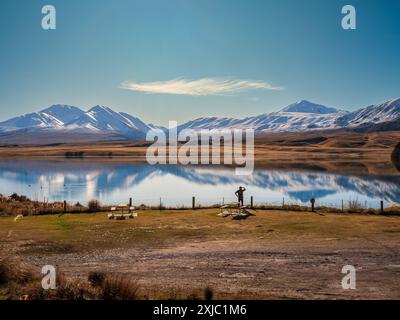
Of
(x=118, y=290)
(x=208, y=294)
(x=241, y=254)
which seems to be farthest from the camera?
(x=241, y=254)

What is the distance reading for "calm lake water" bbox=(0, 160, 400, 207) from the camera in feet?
139

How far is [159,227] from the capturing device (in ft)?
78.2

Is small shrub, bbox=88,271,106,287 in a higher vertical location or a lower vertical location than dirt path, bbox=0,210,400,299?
higher

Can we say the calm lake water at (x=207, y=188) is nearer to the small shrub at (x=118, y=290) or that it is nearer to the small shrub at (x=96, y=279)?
the small shrub at (x=96, y=279)

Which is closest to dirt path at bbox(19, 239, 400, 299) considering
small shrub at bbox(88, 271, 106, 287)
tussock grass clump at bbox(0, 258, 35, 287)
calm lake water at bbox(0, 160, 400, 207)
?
small shrub at bbox(88, 271, 106, 287)

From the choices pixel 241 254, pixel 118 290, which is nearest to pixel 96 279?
pixel 118 290

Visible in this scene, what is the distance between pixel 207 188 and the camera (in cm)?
5144

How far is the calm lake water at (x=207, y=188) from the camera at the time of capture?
139ft

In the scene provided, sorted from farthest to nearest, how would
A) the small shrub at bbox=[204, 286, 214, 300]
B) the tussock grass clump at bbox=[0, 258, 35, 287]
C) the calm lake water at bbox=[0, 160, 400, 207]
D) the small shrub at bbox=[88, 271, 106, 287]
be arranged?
the calm lake water at bbox=[0, 160, 400, 207] < the tussock grass clump at bbox=[0, 258, 35, 287] < the small shrub at bbox=[88, 271, 106, 287] < the small shrub at bbox=[204, 286, 214, 300]

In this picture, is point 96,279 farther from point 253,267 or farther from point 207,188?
point 207,188

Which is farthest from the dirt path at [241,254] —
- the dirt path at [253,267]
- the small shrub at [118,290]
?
the small shrub at [118,290]

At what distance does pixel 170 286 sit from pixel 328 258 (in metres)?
6.79

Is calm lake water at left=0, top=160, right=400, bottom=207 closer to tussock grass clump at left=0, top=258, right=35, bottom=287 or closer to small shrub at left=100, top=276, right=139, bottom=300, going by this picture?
tussock grass clump at left=0, top=258, right=35, bottom=287
